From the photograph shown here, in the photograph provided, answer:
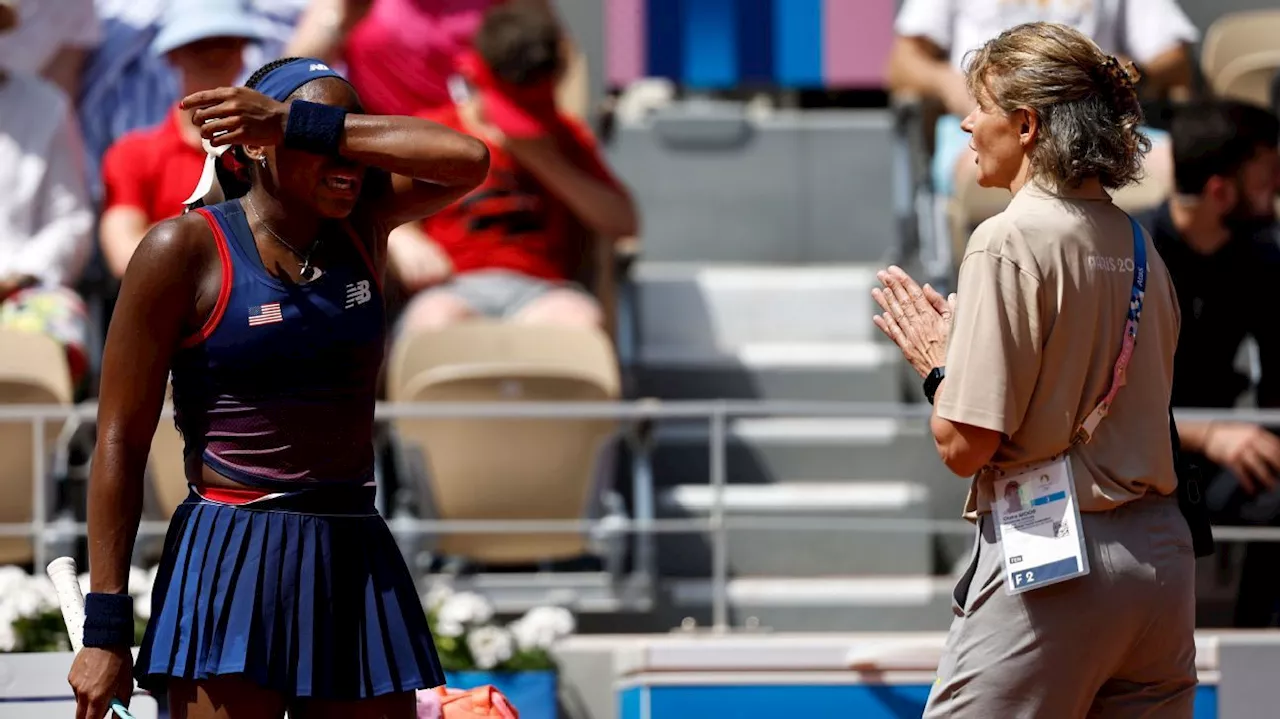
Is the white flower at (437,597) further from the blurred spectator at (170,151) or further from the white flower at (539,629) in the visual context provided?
the blurred spectator at (170,151)

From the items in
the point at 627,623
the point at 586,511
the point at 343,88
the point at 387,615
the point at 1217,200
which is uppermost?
the point at 343,88

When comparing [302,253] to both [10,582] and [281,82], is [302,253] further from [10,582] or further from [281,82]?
[10,582]

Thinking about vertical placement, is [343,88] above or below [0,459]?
above

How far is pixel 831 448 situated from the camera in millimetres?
6496

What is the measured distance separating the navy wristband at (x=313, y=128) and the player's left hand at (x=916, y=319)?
0.90 metres

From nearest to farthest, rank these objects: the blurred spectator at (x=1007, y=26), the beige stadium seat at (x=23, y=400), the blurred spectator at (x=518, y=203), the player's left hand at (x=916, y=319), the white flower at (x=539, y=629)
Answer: the player's left hand at (x=916, y=319) → the white flower at (x=539, y=629) → the beige stadium seat at (x=23, y=400) → the blurred spectator at (x=518, y=203) → the blurred spectator at (x=1007, y=26)

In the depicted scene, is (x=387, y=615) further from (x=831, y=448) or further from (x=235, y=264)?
(x=831, y=448)

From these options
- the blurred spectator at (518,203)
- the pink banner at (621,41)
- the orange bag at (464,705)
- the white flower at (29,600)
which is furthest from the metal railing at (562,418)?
the pink banner at (621,41)

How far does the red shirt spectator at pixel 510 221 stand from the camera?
626 centimetres

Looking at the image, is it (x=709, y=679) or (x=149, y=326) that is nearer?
(x=149, y=326)

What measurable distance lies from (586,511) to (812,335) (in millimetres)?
1954

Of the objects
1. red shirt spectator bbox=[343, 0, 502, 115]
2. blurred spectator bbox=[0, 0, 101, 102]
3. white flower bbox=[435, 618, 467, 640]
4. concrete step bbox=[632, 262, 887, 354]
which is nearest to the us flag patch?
white flower bbox=[435, 618, 467, 640]

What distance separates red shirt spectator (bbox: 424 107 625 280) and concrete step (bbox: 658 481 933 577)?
3.02 feet

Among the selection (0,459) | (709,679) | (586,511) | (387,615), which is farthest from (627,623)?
(387,615)
